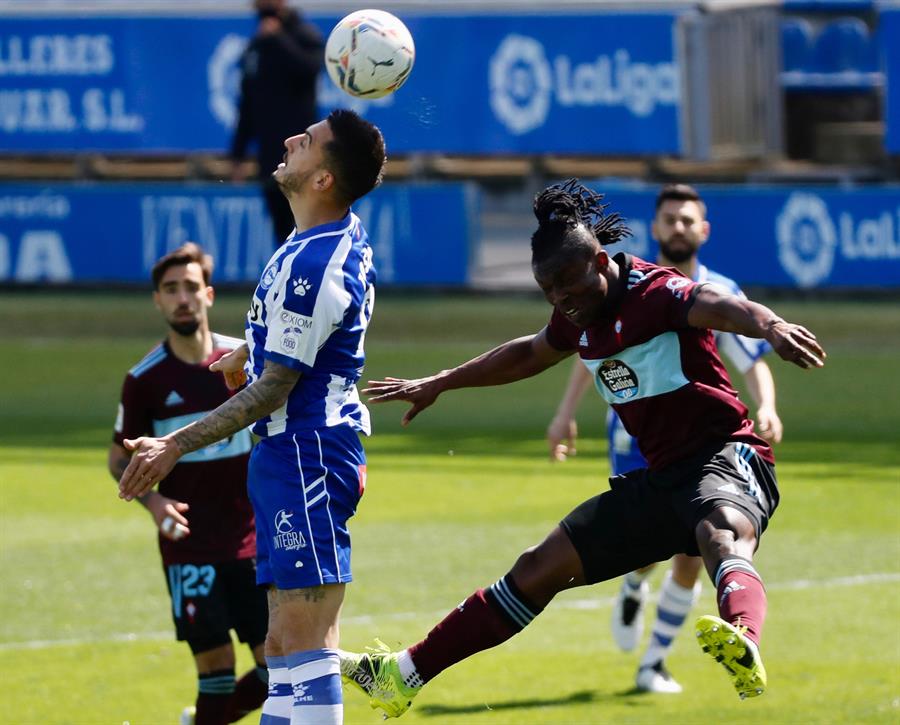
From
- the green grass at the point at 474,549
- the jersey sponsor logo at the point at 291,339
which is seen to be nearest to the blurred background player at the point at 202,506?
the green grass at the point at 474,549

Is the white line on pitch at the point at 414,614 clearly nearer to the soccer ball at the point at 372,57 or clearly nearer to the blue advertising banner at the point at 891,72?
the soccer ball at the point at 372,57

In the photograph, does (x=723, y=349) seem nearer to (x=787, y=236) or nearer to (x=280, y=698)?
(x=280, y=698)

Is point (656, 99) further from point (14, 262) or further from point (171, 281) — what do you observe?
point (171, 281)

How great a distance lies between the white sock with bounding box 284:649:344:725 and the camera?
20.0ft

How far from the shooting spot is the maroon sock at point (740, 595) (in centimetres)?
588

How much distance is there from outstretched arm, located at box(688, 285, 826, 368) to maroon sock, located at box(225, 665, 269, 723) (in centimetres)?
276

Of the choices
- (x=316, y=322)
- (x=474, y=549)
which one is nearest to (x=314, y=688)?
(x=316, y=322)

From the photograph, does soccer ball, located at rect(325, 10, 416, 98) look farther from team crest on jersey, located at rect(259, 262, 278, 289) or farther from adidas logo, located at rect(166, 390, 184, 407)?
adidas logo, located at rect(166, 390, 184, 407)

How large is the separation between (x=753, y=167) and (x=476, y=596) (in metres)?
15.8

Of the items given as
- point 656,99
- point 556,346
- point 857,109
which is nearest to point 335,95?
point 656,99

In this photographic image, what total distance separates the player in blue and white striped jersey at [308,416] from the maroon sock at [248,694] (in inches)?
59.6

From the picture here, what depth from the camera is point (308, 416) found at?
20.3 ft

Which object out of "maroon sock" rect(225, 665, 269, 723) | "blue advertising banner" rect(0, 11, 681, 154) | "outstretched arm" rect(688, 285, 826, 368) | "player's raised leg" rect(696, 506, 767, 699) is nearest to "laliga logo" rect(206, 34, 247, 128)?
"blue advertising banner" rect(0, 11, 681, 154)

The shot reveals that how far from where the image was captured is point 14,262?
21.7 m
